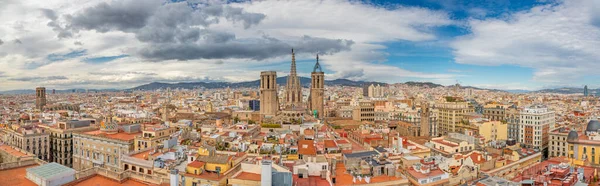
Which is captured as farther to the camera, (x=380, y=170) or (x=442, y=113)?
(x=442, y=113)

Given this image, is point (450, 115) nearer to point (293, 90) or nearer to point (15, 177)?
point (293, 90)

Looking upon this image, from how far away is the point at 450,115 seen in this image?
65.6 m

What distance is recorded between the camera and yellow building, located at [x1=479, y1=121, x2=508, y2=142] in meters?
50.9

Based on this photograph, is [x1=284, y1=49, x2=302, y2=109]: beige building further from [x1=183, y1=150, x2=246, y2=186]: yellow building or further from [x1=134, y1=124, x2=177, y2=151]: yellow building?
[x1=183, y1=150, x2=246, y2=186]: yellow building

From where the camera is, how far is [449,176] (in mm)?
26562

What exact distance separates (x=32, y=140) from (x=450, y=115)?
59331 millimetres

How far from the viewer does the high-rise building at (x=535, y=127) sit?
2111 inches

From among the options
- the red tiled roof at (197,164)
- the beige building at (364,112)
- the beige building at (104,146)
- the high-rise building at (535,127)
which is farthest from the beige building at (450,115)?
the red tiled roof at (197,164)

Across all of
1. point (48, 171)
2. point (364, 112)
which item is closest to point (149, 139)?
point (48, 171)

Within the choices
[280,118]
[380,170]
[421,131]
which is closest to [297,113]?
[280,118]

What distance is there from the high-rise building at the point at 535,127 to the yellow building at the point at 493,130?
10.5ft

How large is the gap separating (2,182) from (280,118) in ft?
124

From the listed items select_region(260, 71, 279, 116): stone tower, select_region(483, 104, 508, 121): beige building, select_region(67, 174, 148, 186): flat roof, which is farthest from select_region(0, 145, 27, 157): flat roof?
select_region(483, 104, 508, 121): beige building

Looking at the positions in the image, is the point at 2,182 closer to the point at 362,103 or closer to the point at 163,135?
the point at 163,135
